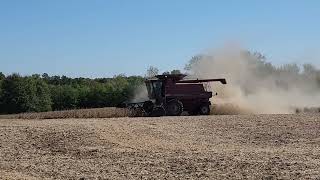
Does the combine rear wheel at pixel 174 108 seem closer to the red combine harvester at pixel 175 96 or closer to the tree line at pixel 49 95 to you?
the red combine harvester at pixel 175 96

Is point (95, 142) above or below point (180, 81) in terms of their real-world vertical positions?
below

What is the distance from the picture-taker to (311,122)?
75.2 feet

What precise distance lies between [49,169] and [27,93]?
49.5 metres

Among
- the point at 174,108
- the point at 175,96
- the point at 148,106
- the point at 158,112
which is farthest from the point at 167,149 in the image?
the point at 175,96

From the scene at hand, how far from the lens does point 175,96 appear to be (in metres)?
29.0

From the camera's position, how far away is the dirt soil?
510 inches

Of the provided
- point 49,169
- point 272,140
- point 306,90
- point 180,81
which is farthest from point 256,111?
point 49,169

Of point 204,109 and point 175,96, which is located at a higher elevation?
point 175,96

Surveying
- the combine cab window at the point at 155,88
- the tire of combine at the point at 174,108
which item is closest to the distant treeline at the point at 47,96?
the combine cab window at the point at 155,88

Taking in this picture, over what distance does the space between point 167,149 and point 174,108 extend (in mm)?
11616

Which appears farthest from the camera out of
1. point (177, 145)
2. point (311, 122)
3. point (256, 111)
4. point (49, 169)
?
point (256, 111)

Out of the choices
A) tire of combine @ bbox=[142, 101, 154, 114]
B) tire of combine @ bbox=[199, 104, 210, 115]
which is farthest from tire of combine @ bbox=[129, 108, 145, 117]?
tire of combine @ bbox=[199, 104, 210, 115]

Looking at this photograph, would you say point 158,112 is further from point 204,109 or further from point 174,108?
point 204,109

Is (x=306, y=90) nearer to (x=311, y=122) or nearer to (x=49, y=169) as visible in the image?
(x=311, y=122)
